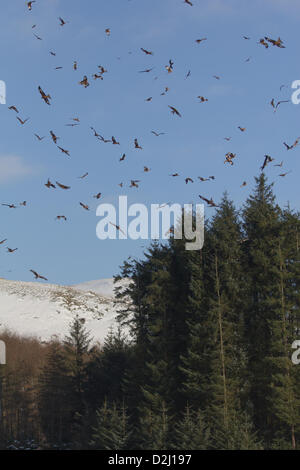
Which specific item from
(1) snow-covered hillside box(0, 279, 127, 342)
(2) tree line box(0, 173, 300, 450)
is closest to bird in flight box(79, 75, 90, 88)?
(2) tree line box(0, 173, 300, 450)

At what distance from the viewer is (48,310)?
16450 centimetres

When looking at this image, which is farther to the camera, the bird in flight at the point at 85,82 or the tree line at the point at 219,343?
the tree line at the point at 219,343

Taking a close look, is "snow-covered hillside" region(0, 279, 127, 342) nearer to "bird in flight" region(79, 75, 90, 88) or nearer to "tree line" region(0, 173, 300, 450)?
"tree line" region(0, 173, 300, 450)

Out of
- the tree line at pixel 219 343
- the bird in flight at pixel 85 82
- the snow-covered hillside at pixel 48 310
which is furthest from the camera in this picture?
the snow-covered hillside at pixel 48 310

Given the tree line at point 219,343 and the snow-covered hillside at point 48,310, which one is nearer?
the tree line at point 219,343

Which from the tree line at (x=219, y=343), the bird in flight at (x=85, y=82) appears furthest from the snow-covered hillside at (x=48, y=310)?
the bird in flight at (x=85, y=82)

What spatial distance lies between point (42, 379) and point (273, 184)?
157ft

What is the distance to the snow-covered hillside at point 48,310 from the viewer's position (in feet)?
489

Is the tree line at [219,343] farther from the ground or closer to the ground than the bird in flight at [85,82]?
closer to the ground

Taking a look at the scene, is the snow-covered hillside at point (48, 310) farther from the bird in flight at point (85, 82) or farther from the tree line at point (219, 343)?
the bird in flight at point (85, 82)

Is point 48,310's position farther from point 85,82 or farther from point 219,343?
point 85,82

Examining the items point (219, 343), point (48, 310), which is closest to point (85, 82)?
point (219, 343)

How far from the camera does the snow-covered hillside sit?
149m

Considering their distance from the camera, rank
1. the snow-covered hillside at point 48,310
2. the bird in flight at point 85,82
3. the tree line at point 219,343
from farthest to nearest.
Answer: the snow-covered hillside at point 48,310
the tree line at point 219,343
the bird in flight at point 85,82
